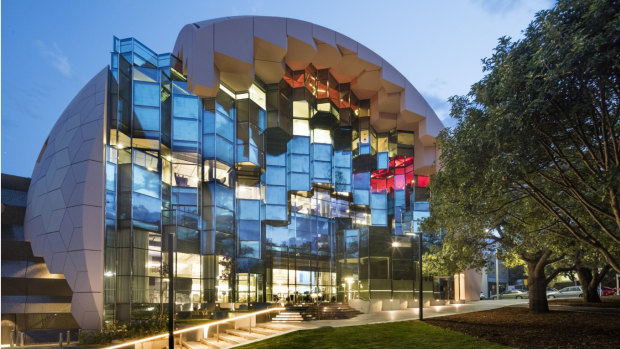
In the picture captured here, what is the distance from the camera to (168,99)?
102ft

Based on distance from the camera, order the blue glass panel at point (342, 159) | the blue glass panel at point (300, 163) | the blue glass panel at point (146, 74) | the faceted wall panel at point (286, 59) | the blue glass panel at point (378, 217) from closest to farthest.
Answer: the blue glass panel at point (146, 74)
the faceted wall panel at point (286, 59)
the blue glass panel at point (300, 163)
the blue glass panel at point (342, 159)
the blue glass panel at point (378, 217)

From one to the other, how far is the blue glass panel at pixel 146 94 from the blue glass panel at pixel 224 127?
15.7 feet

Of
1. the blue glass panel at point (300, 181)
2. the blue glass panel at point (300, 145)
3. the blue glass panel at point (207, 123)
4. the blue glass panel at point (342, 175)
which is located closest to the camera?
the blue glass panel at point (207, 123)

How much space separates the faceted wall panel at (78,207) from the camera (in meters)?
25.2

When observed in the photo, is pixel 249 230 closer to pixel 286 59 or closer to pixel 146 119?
pixel 146 119

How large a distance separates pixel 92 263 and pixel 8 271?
10.2m

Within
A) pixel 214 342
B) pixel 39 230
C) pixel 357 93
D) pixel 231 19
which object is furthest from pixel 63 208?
pixel 357 93

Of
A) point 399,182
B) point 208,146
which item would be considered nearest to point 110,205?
point 208,146

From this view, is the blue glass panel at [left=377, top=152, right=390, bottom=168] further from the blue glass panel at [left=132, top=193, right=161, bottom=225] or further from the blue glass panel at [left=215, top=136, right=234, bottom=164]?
the blue glass panel at [left=132, top=193, right=161, bottom=225]

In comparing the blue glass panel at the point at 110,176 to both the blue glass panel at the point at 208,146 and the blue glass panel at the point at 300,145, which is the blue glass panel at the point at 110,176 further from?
the blue glass panel at the point at 300,145

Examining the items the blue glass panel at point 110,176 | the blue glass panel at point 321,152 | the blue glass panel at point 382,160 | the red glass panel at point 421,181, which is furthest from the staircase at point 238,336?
the red glass panel at point 421,181

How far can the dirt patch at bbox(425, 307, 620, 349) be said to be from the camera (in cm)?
1781

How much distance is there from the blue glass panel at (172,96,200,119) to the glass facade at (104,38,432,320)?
0.27 ft

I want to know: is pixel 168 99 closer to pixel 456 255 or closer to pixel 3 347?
pixel 3 347
